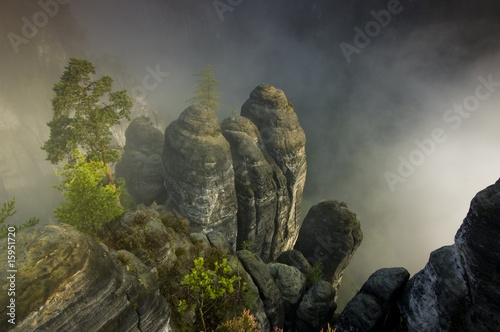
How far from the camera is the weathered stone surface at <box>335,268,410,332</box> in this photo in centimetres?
1923

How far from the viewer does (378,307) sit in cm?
1942

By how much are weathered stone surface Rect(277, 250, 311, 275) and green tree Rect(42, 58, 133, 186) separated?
2513cm

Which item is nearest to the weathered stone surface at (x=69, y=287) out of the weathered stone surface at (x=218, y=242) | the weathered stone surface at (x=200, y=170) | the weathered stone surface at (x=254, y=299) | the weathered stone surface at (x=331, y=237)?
the weathered stone surface at (x=254, y=299)

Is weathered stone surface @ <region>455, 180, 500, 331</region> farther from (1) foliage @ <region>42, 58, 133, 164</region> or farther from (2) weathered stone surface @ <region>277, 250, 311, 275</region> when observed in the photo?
(1) foliage @ <region>42, 58, 133, 164</region>

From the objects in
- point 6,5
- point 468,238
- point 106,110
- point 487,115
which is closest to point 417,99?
point 487,115

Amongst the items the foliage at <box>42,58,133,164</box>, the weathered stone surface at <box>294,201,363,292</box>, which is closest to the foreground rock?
the weathered stone surface at <box>294,201,363,292</box>

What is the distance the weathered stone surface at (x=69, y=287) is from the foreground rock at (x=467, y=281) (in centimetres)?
1921

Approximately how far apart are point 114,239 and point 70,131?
13.6 metres

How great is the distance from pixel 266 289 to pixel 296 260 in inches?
453

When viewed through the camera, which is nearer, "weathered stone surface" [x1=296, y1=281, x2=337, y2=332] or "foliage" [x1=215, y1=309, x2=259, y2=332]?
"foliage" [x1=215, y1=309, x2=259, y2=332]

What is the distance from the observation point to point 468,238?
573 inches

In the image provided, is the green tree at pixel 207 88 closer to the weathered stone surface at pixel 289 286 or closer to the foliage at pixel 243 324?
the weathered stone surface at pixel 289 286

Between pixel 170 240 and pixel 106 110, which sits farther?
pixel 106 110

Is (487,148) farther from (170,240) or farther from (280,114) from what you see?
(170,240)
